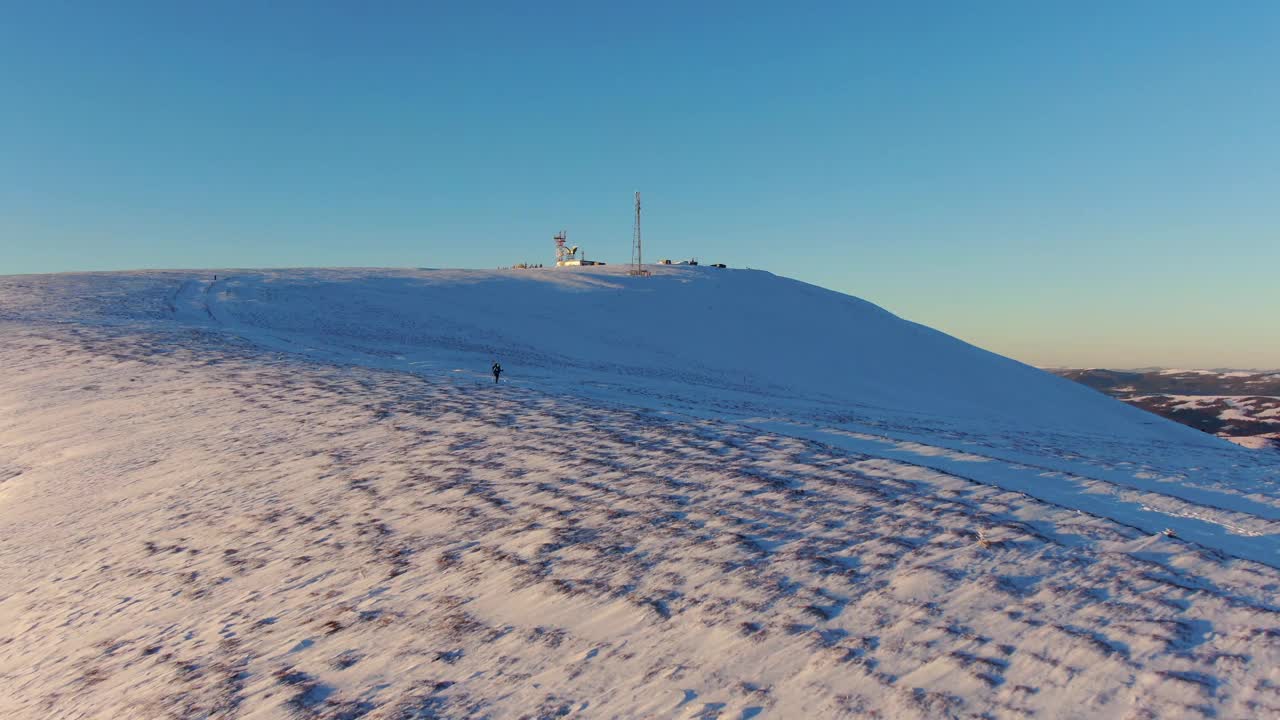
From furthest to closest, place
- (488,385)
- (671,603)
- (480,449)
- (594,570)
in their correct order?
(488,385)
(480,449)
(594,570)
(671,603)

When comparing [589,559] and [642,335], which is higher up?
[642,335]

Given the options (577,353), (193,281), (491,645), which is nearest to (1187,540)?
(491,645)

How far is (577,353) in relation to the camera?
104 feet

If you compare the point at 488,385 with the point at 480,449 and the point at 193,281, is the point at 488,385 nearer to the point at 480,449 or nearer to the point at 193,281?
the point at 480,449

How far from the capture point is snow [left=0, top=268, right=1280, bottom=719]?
5637 mm

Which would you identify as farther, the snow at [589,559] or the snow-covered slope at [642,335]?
the snow-covered slope at [642,335]

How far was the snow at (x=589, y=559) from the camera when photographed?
5.64 m

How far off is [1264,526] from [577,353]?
82.0 feet

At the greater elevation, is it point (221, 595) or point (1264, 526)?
point (1264, 526)

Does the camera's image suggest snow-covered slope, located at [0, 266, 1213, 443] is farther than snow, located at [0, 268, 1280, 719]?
Yes

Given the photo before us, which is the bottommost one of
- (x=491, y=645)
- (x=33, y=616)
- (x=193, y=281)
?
(x=33, y=616)

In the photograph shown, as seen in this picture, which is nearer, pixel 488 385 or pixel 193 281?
pixel 488 385

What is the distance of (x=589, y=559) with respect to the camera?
25.3 ft

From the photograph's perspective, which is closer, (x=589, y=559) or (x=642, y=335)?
(x=589, y=559)
